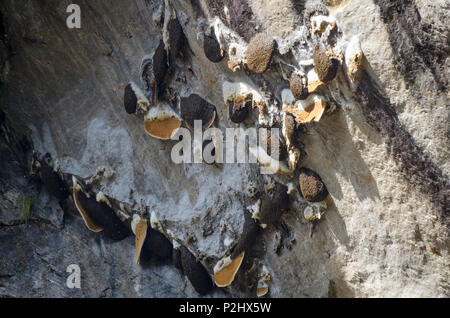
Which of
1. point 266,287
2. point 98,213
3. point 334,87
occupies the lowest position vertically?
point 266,287

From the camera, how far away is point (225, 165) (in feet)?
7.65

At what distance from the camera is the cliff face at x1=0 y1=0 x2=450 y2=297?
1.73 meters

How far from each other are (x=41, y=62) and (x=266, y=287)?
5.59 feet

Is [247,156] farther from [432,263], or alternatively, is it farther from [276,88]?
[432,263]

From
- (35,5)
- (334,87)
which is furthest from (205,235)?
(35,5)

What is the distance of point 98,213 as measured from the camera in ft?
8.47

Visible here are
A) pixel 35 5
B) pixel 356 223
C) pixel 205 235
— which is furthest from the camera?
pixel 35 5

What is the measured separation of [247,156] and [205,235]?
454mm

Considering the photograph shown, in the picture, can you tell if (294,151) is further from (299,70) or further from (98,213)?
(98,213)

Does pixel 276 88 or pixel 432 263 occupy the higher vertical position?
pixel 276 88

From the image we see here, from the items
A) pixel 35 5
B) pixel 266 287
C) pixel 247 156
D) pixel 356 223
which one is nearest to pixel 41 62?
pixel 35 5

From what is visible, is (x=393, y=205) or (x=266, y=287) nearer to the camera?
(x=393, y=205)

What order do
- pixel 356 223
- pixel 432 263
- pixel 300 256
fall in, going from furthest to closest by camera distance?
1. pixel 300 256
2. pixel 356 223
3. pixel 432 263

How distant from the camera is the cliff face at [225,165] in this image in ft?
5.68
